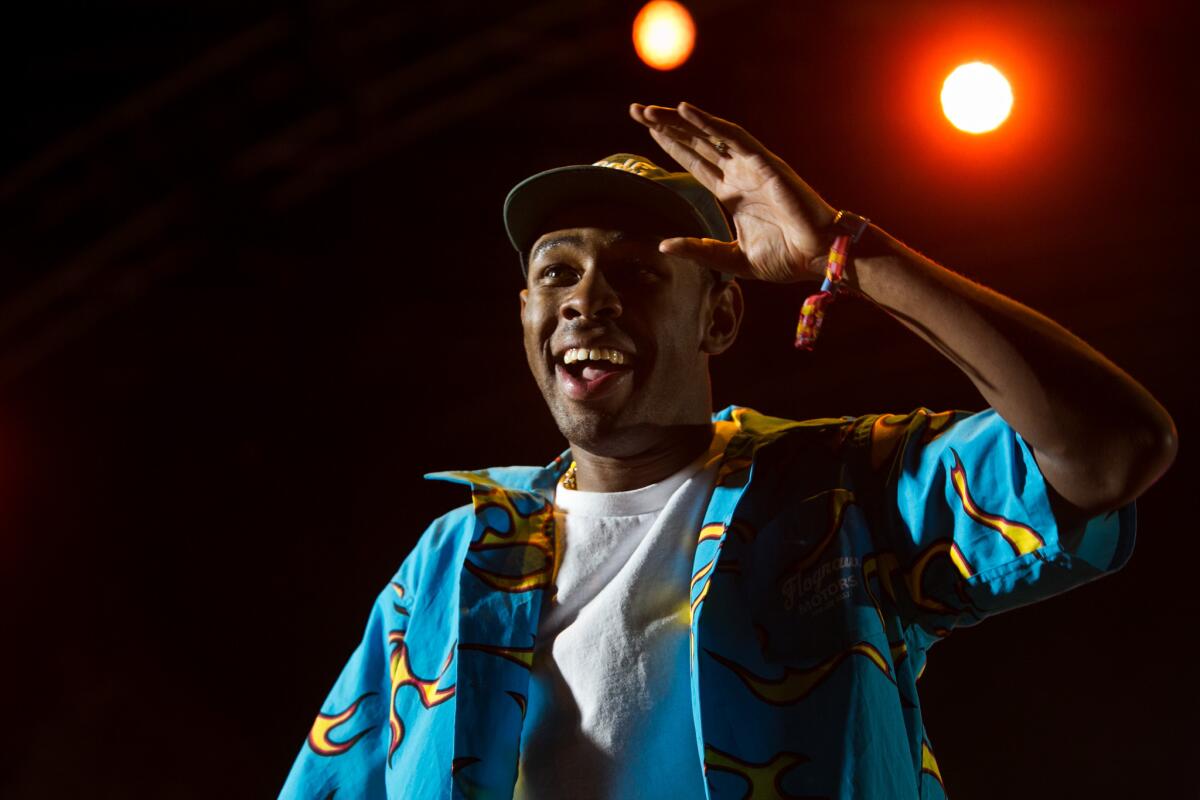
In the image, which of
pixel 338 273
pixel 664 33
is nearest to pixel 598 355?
pixel 664 33

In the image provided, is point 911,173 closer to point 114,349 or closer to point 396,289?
point 396,289

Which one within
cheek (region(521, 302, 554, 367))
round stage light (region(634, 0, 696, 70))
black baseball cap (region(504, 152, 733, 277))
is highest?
round stage light (region(634, 0, 696, 70))

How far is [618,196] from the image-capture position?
1.92 m

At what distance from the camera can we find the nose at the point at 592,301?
5.90 ft

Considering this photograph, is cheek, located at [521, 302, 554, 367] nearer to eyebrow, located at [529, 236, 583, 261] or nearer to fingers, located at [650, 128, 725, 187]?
eyebrow, located at [529, 236, 583, 261]

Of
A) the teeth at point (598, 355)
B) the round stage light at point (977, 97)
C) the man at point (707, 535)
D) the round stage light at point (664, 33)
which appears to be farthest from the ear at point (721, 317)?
the round stage light at point (664, 33)

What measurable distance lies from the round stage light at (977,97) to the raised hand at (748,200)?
2.01 meters

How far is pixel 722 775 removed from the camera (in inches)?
53.7

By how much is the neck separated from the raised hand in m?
0.37

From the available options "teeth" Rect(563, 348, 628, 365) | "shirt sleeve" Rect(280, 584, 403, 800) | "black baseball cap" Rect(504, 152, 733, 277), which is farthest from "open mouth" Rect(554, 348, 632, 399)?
"shirt sleeve" Rect(280, 584, 403, 800)

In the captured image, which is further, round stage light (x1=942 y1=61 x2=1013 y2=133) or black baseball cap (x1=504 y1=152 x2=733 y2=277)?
round stage light (x1=942 y1=61 x2=1013 y2=133)

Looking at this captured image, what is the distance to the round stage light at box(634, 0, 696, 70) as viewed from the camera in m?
3.71

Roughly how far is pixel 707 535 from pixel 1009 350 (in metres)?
0.50

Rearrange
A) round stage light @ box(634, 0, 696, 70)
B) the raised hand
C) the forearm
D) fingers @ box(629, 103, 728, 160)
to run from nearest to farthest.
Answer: the forearm < the raised hand < fingers @ box(629, 103, 728, 160) < round stage light @ box(634, 0, 696, 70)
